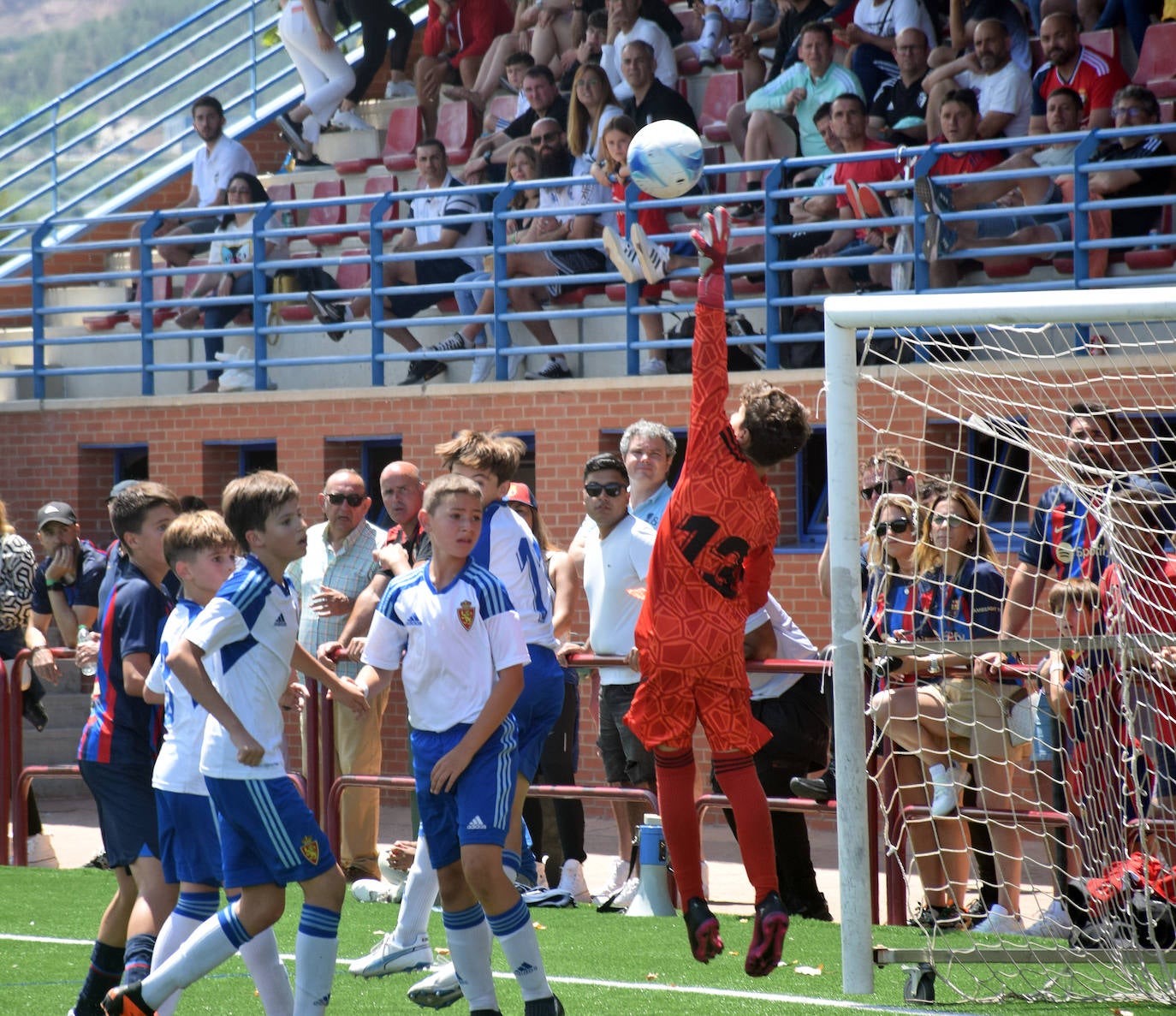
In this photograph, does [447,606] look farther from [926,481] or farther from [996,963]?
[926,481]

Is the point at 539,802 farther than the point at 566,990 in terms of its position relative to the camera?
Yes

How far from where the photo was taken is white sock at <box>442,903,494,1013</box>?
5.81m

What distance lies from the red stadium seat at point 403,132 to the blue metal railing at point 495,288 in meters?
1.32

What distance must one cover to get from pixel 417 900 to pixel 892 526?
2778 millimetres

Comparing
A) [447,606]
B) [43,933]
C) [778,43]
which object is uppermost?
[778,43]

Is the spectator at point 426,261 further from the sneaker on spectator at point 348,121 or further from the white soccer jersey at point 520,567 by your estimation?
the white soccer jersey at point 520,567

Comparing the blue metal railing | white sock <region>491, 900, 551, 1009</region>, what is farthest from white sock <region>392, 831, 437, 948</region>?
the blue metal railing

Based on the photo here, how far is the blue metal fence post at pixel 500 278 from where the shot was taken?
1326cm

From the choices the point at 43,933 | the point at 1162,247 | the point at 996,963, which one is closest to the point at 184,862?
the point at 43,933

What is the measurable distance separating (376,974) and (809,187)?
7.30 m

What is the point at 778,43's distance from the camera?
14367 millimetres

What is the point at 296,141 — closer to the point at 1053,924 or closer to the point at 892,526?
the point at 892,526

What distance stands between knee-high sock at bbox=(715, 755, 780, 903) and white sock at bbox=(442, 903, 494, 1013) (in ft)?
3.10

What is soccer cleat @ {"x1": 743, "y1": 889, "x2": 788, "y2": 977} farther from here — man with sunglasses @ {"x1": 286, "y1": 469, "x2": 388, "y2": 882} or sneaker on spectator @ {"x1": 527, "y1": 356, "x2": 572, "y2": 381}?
sneaker on spectator @ {"x1": 527, "y1": 356, "x2": 572, "y2": 381}
